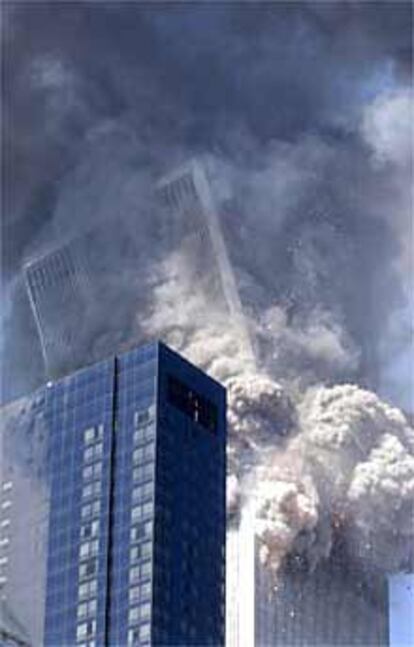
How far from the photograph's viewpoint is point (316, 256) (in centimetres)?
19925

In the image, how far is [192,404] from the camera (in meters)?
151

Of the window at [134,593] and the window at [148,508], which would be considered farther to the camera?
the window at [148,508]

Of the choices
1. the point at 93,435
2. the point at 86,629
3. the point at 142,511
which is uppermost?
the point at 93,435

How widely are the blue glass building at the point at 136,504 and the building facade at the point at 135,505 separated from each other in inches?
2.2

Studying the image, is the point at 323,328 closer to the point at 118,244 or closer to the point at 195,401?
the point at 118,244

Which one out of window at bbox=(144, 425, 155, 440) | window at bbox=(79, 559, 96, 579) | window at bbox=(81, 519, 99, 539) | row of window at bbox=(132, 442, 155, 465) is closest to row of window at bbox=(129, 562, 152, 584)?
window at bbox=(79, 559, 96, 579)

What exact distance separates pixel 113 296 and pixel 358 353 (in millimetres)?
18811

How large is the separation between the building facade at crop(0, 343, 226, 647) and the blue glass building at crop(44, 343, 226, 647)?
0.18ft

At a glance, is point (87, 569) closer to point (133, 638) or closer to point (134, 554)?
point (134, 554)

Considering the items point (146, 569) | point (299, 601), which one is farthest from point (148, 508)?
point (299, 601)

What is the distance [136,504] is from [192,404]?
8.96 m

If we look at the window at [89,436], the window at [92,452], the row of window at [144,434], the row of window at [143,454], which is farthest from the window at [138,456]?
the window at [89,436]

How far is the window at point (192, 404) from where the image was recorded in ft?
491

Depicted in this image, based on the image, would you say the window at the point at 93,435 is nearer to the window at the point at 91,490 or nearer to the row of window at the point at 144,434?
the row of window at the point at 144,434
